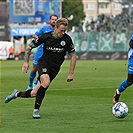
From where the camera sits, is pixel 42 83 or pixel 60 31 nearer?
pixel 60 31

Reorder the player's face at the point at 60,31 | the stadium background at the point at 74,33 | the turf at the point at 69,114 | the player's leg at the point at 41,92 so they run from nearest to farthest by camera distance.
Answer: the turf at the point at 69,114 → the player's face at the point at 60,31 → the player's leg at the point at 41,92 → the stadium background at the point at 74,33

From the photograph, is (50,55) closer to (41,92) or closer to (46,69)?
(46,69)

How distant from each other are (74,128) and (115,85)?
10.2 m

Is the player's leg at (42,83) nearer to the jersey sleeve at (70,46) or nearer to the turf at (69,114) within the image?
the turf at (69,114)

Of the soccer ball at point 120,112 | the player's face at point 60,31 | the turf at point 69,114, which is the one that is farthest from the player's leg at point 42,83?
the soccer ball at point 120,112

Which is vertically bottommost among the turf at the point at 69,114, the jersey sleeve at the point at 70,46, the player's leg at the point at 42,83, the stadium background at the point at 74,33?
the stadium background at the point at 74,33

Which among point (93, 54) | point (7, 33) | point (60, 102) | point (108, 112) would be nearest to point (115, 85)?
point (60, 102)

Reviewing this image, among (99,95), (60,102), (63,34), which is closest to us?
(63,34)

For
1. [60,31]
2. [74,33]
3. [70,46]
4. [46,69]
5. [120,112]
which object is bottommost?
[74,33]

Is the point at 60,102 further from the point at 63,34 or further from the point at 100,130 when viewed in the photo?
the point at 100,130

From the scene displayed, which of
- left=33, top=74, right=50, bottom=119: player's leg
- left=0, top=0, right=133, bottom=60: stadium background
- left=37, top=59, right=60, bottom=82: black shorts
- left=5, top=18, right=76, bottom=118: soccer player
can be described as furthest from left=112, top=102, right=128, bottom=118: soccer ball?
left=0, top=0, right=133, bottom=60: stadium background

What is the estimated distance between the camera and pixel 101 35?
53062mm

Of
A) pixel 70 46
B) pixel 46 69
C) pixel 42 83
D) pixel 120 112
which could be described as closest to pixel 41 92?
pixel 42 83

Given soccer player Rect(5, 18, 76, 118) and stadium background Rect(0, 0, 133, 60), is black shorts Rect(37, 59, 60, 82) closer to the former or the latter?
soccer player Rect(5, 18, 76, 118)
